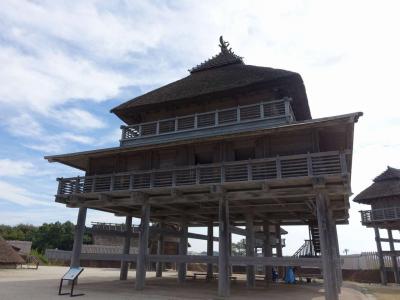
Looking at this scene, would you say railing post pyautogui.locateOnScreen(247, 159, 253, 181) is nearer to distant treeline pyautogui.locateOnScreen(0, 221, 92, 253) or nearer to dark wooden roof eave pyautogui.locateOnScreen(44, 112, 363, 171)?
dark wooden roof eave pyautogui.locateOnScreen(44, 112, 363, 171)

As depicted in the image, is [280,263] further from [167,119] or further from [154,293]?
[167,119]

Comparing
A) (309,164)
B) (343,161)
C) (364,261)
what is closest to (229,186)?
(309,164)

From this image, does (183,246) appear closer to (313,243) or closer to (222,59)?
(313,243)

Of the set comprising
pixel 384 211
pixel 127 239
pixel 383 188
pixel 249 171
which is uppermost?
pixel 383 188

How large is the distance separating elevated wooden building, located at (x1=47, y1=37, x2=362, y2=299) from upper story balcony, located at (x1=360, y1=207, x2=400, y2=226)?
7.39 m

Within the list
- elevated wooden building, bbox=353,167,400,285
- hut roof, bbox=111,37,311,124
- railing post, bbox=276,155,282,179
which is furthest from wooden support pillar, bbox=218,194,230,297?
elevated wooden building, bbox=353,167,400,285

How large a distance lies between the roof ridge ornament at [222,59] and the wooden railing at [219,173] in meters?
7.57

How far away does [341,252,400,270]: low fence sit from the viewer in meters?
26.6

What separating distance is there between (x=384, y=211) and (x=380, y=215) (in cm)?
41

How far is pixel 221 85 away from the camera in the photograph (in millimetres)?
15266

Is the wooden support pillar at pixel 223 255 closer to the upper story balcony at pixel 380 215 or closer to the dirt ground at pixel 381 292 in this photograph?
the dirt ground at pixel 381 292

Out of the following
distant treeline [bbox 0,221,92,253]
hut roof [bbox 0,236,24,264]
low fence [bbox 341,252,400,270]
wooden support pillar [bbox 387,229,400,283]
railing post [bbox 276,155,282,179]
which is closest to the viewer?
railing post [bbox 276,155,282,179]

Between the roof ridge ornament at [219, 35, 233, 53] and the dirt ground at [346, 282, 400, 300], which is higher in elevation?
the roof ridge ornament at [219, 35, 233, 53]

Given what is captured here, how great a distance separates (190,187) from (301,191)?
4.10m
